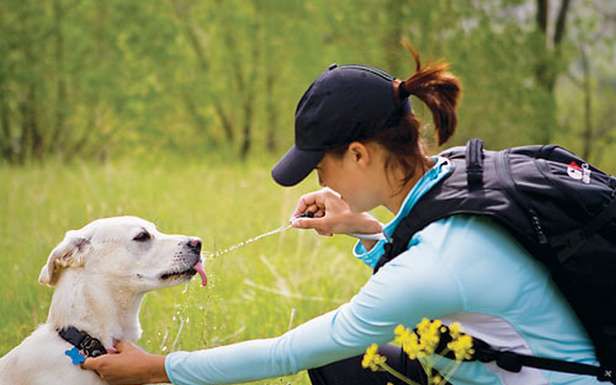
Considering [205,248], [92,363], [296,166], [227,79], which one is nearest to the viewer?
[296,166]

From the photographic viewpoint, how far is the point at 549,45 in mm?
14195

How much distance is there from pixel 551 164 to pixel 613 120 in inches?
507

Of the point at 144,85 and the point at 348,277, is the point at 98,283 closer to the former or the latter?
the point at 348,277

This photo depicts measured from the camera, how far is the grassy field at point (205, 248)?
4.93 metres

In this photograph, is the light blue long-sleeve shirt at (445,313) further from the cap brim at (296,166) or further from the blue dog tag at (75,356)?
the blue dog tag at (75,356)

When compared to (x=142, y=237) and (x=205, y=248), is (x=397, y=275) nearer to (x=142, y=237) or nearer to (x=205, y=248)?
(x=142, y=237)

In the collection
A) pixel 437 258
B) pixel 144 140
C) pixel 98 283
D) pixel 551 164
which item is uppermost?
pixel 551 164

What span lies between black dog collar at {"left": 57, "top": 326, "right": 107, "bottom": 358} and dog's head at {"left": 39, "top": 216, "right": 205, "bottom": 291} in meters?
0.22

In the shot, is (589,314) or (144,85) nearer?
(589,314)

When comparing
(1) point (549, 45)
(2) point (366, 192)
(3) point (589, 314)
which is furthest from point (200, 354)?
(1) point (549, 45)

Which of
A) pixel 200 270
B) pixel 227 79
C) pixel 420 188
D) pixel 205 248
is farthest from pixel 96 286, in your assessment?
pixel 227 79

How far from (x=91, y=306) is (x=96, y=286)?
8 centimetres

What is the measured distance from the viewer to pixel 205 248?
20.8 ft

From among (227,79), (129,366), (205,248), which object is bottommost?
(205,248)
